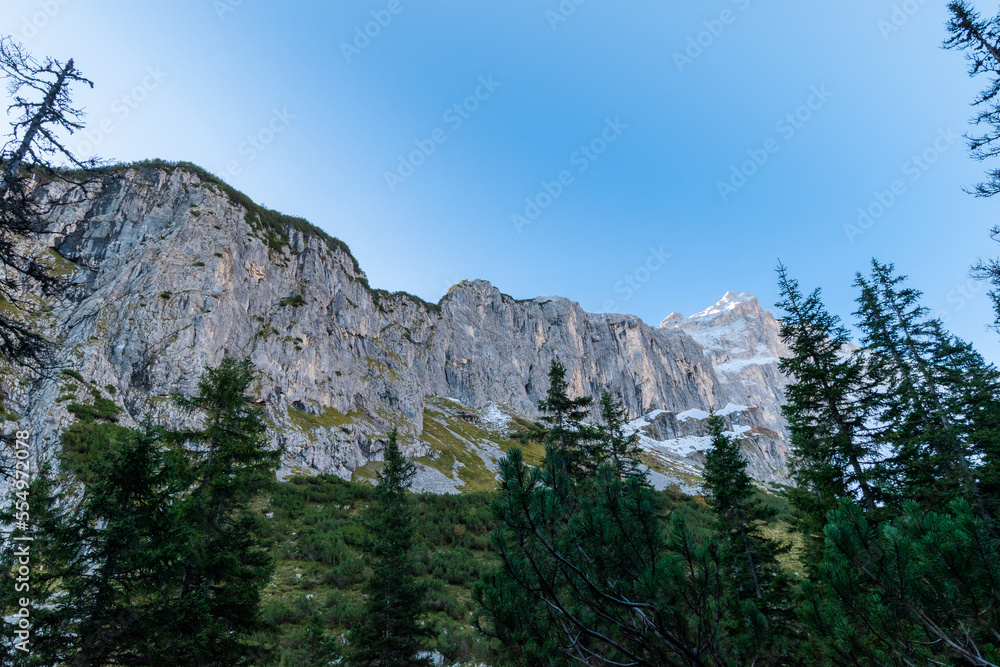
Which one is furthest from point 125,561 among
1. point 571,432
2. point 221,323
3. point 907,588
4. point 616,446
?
point 221,323

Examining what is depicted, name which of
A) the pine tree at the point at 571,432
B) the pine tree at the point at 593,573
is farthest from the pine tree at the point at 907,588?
the pine tree at the point at 571,432

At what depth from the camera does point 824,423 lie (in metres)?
13.5

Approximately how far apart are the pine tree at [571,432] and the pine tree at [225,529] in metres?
9.75

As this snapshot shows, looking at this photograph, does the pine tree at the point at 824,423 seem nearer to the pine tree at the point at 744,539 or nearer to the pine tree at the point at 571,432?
the pine tree at the point at 744,539

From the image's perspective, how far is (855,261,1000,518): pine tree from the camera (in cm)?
1238

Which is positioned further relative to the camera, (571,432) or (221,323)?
(221,323)

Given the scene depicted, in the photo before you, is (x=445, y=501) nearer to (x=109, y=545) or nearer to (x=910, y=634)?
(x=109, y=545)

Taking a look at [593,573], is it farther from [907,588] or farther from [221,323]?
[221,323]

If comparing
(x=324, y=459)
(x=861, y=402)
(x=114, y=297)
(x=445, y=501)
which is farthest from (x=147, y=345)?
(x=861, y=402)

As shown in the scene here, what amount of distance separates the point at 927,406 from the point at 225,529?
21760mm

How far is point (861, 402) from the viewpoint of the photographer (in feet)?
44.1

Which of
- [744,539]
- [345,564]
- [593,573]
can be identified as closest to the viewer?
[593,573]

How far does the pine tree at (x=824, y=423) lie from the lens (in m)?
12.7

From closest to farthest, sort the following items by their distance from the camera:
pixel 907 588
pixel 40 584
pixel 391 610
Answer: pixel 907 588 < pixel 40 584 < pixel 391 610
